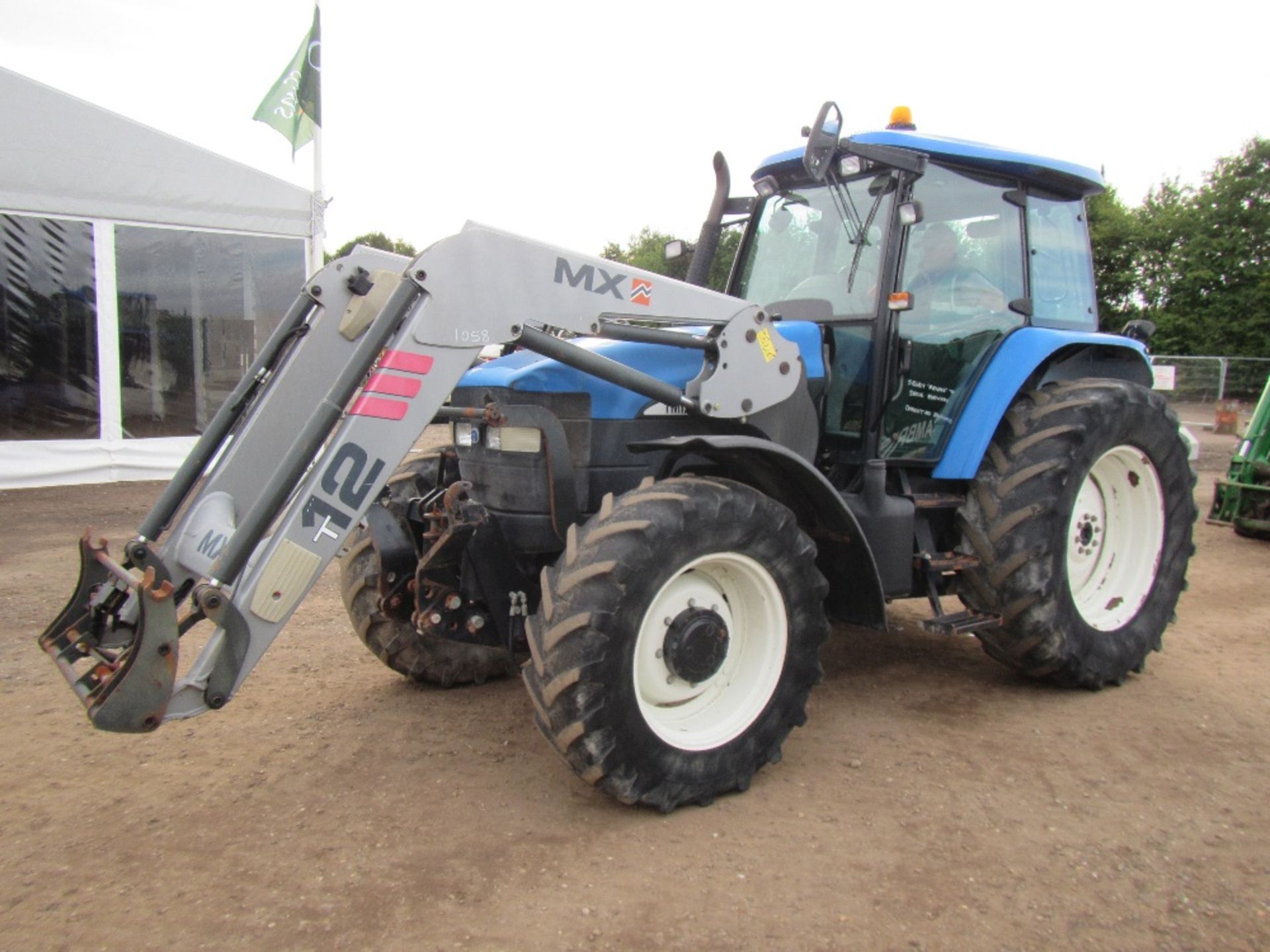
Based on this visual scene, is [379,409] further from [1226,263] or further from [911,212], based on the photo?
[1226,263]

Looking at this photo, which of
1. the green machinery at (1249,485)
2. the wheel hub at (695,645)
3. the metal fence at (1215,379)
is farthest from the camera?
Answer: the metal fence at (1215,379)

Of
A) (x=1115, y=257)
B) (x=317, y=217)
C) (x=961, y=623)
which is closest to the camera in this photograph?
(x=961, y=623)

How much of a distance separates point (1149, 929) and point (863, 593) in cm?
156

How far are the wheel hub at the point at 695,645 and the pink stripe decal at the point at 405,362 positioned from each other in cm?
120

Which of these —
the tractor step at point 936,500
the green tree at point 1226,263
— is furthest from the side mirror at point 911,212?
the green tree at point 1226,263

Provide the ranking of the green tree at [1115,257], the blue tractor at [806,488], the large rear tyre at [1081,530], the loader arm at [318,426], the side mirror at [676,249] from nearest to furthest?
the loader arm at [318,426], the blue tractor at [806,488], the large rear tyre at [1081,530], the side mirror at [676,249], the green tree at [1115,257]

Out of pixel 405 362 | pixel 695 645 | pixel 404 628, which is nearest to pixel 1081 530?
pixel 695 645

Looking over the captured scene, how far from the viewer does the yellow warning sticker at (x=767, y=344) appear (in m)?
3.81

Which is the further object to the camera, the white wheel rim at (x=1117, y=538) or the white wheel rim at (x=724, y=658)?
the white wheel rim at (x=1117, y=538)

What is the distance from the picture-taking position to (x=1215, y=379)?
19922 millimetres

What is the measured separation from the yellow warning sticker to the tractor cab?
637mm

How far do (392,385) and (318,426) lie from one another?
256 mm

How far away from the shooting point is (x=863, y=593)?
12.9 ft

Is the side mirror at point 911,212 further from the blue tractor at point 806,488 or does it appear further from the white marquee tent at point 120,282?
the white marquee tent at point 120,282
